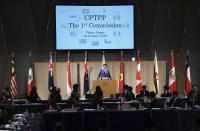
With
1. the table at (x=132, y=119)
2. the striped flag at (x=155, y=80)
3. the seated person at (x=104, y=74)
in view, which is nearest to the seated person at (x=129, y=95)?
the seated person at (x=104, y=74)

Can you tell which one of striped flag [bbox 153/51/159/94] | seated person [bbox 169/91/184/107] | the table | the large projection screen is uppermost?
the large projection screen

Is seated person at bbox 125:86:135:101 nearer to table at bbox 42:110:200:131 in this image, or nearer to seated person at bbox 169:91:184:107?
seated person at bbox 169:91:184:107

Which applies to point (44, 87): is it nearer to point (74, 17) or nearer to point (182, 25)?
point (74, 17)

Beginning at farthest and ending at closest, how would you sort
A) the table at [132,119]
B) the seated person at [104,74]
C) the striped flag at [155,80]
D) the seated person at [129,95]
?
the seated person at [104,74], the striped flag at [155,80], the seated person at [129,95], the table at [132,119]

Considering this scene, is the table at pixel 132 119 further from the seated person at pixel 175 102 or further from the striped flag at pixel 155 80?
the striped flag at pixel 155 80

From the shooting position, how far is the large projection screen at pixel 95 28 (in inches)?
770

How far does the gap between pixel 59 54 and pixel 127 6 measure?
421 centimetres

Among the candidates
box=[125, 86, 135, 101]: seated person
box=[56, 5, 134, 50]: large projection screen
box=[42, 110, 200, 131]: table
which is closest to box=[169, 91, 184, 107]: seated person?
box=[42, 110, 200, 131]: table

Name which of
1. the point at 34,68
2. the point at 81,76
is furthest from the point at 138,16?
the point at 34,68

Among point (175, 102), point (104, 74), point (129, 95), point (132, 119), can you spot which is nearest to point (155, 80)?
point (104, 74)

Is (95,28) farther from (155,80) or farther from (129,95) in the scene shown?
(129,95)

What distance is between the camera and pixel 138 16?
20594mm

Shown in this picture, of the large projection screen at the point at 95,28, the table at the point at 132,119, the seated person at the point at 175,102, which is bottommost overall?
the table at the point at 132,119

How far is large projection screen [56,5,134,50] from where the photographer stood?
64.1 feet
